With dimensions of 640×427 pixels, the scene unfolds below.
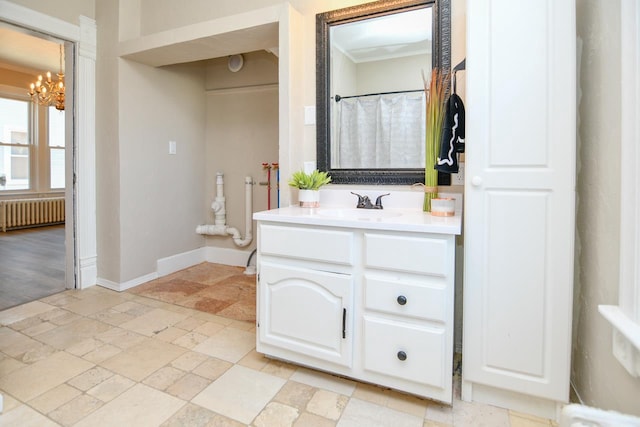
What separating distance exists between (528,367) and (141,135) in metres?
3.10

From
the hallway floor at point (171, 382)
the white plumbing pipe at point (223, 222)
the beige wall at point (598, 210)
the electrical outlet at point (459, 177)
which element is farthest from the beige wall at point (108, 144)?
the beige wall at point (598, 210)

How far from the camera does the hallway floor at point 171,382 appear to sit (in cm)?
139

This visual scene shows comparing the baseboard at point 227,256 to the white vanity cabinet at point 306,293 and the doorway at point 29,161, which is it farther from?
the white vanity cabinet at point 306,293

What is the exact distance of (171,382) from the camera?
5.34 ft

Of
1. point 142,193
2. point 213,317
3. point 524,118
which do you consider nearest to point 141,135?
point 142,193

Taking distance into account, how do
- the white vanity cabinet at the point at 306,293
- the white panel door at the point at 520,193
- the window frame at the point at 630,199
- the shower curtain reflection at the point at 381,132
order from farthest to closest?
1. the shower curtain reflection at the point at 381,132
2. the white vanity cabinet at the point at 306,293
3. the white panel door at the point at 520,193
4. the window frame at the point at 630,199

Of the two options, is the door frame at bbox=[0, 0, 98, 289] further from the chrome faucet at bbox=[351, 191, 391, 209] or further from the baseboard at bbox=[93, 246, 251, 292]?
the chrome faucet at bbox=[351, 191, 391, 209]

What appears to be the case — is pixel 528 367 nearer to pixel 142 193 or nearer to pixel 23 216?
pixel 142 193

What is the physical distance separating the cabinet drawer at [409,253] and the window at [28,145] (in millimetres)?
6701

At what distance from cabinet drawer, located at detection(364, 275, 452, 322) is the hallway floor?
41 cm

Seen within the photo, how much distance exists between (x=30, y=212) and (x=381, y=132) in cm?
631

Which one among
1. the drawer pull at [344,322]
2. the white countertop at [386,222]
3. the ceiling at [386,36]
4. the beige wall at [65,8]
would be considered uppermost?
the beige wall at [65,8]

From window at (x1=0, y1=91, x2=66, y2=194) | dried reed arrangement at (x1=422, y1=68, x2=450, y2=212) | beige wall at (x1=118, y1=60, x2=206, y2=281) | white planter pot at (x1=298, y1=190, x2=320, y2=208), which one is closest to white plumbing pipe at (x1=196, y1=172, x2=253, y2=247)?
beige wall at (x1=118, y1=60, x2=206, y2=281)

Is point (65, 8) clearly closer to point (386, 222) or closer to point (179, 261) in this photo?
point (179, 261)
